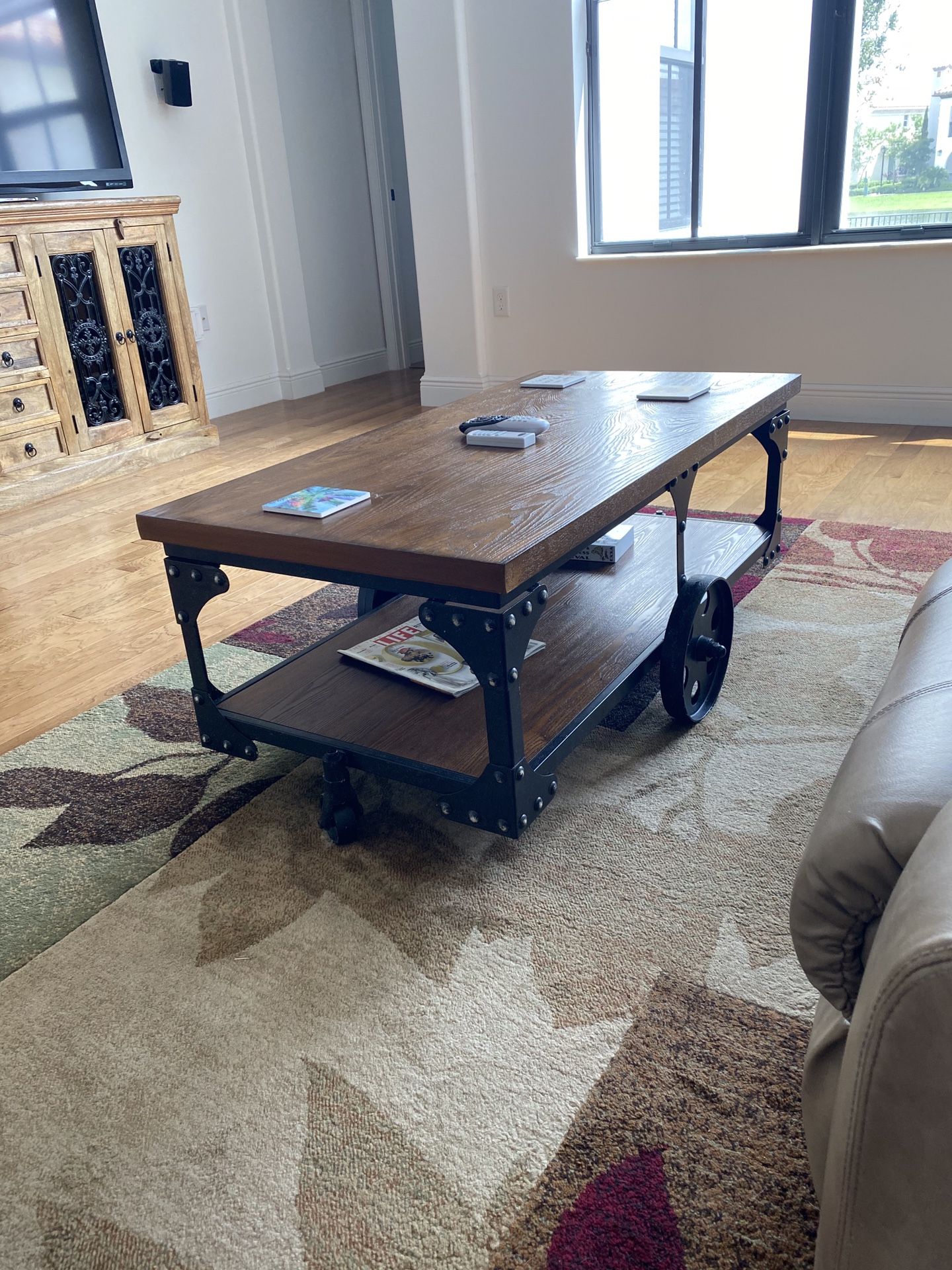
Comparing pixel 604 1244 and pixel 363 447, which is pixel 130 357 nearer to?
pixel 363 447

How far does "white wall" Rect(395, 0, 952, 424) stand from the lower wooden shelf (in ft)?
6.35

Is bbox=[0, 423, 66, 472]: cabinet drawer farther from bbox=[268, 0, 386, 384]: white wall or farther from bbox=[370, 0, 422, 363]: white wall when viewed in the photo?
bbox=[370, 0, 422, 363]: white wall

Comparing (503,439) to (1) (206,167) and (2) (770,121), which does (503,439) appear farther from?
(1) (206,167)

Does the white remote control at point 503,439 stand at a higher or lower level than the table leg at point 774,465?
higher

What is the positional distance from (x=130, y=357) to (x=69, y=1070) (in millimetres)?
3183

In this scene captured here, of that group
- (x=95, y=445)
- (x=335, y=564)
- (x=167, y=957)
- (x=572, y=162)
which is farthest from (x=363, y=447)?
(x=572, y=162)

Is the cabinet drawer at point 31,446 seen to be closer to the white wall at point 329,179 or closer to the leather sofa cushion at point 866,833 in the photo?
the white wall at point 329,179

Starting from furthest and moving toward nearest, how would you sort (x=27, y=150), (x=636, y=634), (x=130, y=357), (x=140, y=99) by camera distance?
(x=140, y=99), (x=130, y=357), (x=27, y=150), (x=636, y=634)

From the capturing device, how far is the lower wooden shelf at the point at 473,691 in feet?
4.32

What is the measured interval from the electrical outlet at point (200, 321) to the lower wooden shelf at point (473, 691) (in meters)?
3.12

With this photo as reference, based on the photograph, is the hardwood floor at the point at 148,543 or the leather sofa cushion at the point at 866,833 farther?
the hardwood floor at the point at 148,543

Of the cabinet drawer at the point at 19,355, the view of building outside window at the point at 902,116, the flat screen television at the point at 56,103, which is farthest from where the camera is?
the flat screen television at the point at 56,103

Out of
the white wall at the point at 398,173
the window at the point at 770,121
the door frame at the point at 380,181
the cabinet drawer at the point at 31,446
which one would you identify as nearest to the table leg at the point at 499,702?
the cabinet drawer at the point at 31,446

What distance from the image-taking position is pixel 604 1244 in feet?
2.59
